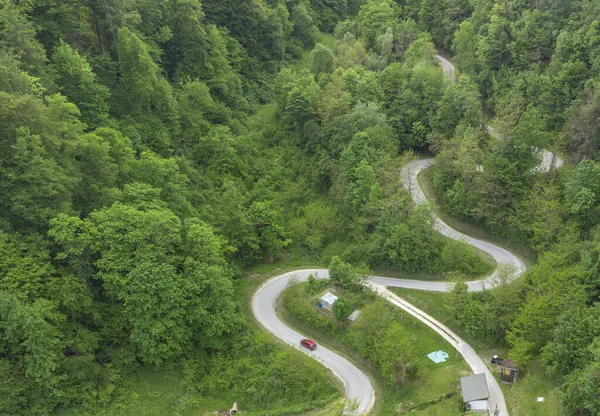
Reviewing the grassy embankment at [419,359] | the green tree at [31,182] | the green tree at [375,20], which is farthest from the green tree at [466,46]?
the green tree at [31,182]

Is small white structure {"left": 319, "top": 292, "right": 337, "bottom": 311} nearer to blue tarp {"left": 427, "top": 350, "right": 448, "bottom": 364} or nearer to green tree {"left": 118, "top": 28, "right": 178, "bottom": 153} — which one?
blue tarp {"left": 427, "top": 350, "right": 448, "bottom": 364}

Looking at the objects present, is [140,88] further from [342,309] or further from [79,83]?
[342,309]

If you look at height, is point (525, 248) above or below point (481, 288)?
above

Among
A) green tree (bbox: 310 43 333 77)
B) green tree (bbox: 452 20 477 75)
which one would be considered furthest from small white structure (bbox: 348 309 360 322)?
green tree (bbox: 452 20 477 75)

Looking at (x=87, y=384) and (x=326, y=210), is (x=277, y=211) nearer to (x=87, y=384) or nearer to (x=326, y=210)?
(x=326, y=210)

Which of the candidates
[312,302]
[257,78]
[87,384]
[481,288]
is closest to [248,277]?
[312,302]

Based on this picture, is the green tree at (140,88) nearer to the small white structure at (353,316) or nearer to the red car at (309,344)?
the red car at (309,344)
